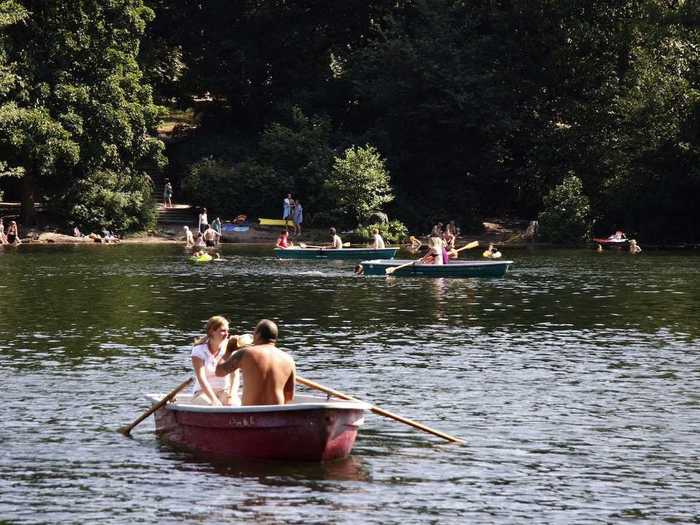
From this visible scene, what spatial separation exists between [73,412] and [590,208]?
208 feet

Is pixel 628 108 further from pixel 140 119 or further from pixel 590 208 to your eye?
pixel 140 119

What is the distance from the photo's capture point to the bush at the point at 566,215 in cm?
8106

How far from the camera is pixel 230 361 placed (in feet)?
62.1

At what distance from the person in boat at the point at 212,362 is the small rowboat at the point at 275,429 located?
1.70 feet

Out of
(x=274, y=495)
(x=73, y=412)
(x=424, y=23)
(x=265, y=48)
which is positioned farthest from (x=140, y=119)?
(x=274, y=495)

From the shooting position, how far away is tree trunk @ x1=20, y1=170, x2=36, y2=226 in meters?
80.8

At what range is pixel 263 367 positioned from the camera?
18625 mm

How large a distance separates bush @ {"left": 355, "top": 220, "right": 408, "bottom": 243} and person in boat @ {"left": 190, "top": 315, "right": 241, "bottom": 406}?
198 ft

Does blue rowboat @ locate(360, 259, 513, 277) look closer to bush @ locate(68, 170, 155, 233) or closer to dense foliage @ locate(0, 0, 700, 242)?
dense foliage @ locate(0, 0, 700, 242)

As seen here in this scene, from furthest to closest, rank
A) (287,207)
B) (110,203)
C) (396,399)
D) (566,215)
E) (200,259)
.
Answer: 1. (287,207)
2. (566,215)
3. (110,203)
4. (200,259)
5. (396,399)

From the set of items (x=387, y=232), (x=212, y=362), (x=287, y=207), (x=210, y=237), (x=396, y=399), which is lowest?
(x=396, y=399)

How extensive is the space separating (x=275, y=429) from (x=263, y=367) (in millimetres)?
850

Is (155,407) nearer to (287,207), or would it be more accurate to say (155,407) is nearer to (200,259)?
(200,259)

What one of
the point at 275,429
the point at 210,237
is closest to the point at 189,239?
the point at 210,237
